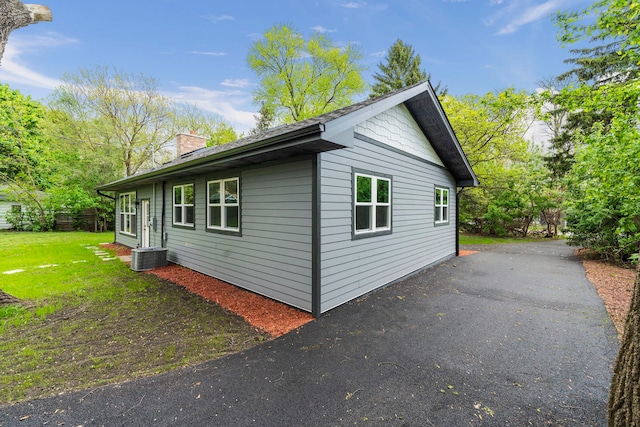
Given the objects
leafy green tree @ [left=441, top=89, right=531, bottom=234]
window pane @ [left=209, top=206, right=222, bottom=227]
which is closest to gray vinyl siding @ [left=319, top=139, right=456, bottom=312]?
window pane @ [left=209, top=206, right=222, bottom=227]

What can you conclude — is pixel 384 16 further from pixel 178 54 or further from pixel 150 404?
pixel 150 404

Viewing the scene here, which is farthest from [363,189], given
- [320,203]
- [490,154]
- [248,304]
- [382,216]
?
[490,154]

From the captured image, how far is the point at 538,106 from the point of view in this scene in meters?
4.78

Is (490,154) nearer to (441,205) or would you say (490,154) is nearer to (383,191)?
(441,205)

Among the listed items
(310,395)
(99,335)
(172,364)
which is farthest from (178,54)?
(310,395)

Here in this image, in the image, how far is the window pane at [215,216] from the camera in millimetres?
6230

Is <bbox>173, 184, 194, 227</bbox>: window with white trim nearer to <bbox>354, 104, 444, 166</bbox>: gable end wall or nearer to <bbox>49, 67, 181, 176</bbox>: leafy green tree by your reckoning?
<bbox>354, 104, 444, 166</bbox>: gable end wall

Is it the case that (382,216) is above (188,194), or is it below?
below

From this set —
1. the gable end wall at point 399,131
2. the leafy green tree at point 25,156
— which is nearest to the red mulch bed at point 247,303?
the gable end wall at point 399,131

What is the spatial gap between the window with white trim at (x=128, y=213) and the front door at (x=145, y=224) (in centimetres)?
108

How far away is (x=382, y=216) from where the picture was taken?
5.84 metres

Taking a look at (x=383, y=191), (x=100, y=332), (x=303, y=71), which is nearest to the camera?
(x=100, y=332)

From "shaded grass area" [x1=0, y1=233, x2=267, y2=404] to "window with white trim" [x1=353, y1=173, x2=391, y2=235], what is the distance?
2.73 m

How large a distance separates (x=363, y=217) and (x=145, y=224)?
8.44 m
